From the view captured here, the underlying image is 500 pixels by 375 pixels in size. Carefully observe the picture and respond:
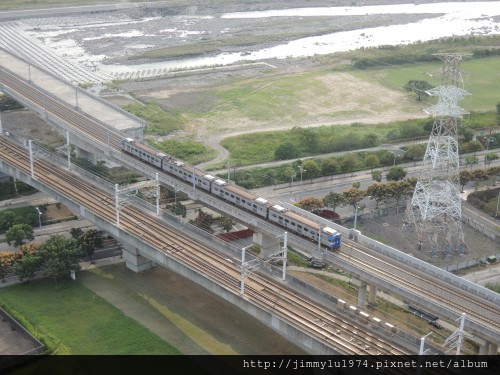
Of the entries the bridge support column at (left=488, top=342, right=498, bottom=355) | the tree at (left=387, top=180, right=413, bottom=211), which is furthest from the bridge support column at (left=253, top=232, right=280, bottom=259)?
the tree at (left=387, top=180, right=413, bottom=211)

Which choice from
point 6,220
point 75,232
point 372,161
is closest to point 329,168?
point 372,161

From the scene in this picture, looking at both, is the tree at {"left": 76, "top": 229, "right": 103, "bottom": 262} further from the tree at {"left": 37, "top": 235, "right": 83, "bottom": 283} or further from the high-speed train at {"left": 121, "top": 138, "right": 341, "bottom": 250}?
the high-speed train at {"left": 121, "top": 138, "right": 341, "bottom": 250}

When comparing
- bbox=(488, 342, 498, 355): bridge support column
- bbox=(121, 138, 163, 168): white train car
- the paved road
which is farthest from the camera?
bbox=(121, 138, 163, 168): white train car

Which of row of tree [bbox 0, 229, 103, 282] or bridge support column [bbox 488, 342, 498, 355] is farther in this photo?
row of tree [bbox 0, 229, 103, 282]

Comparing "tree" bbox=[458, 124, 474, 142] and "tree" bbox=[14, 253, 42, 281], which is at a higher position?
"tree" bbox=[458, 124, 474, 142]

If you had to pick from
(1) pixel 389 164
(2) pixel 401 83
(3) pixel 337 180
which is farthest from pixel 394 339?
(2) pixel 401 83
